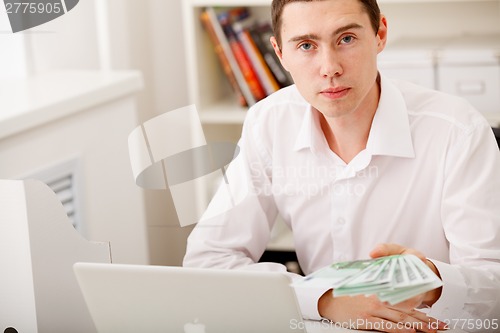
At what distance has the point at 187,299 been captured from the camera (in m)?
1.00

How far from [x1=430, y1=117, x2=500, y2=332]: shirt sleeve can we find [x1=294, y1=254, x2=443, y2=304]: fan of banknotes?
266 millimetres

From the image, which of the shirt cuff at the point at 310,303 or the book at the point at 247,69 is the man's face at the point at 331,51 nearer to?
the shirt cuff at the point at 310,303

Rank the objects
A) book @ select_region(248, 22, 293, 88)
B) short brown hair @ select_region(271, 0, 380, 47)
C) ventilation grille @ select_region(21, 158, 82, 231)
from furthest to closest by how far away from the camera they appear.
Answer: book @ select_region(248, 22, 293, 88)
ventilation grille @ select_region(21, 158, 82, 231)
short brown hair @ select_region(271, 0, 380, 47)

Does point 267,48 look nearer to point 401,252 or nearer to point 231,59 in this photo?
point 231,59

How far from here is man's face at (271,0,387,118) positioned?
49.8 inches

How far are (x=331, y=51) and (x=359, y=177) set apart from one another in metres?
0.26

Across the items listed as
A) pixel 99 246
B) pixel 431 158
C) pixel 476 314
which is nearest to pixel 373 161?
pixel 431 158

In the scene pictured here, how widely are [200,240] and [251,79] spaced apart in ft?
3.67

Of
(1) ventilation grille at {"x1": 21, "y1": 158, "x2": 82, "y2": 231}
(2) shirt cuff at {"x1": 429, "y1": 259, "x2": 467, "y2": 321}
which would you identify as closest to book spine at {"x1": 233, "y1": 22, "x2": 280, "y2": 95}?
(1) ventilation grille at {"x1": 21, "y1": 158, "x2": 82, "y2": 231}

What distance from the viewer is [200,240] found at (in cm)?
145

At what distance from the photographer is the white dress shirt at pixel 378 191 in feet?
4.24

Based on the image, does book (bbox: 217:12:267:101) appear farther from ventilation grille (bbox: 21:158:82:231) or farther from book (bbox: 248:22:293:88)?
ventilation grille (bbox: 21:158:82:231)

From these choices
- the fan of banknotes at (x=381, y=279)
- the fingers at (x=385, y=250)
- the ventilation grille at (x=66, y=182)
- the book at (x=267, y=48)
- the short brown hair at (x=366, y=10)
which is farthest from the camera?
the book at (x=267, y=48)

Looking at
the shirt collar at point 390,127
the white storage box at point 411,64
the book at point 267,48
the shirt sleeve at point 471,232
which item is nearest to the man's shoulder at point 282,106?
the shirt collar at point 390,127
